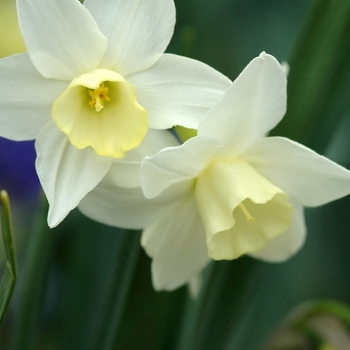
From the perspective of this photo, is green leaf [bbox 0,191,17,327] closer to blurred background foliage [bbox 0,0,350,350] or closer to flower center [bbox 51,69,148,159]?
flower center [bbox 51,69,148,159]

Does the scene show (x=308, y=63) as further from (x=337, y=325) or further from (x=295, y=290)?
(x=295, y=290)

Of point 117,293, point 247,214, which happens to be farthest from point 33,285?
point 247,214

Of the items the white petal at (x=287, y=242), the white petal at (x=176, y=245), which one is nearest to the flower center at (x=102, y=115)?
the white petal at (x=176, y=245)

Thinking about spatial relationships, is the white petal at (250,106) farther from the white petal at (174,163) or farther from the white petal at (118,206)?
the white petal at (118,206)

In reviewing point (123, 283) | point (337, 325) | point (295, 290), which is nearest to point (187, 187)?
point (123, 283)

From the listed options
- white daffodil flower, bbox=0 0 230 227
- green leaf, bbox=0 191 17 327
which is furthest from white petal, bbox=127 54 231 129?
green leaf, bbox=0 191 17 327

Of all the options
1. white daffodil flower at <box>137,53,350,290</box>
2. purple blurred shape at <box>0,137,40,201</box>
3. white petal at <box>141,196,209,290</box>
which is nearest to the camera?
white daffodil flower at <box>137,53,350,290</box>
